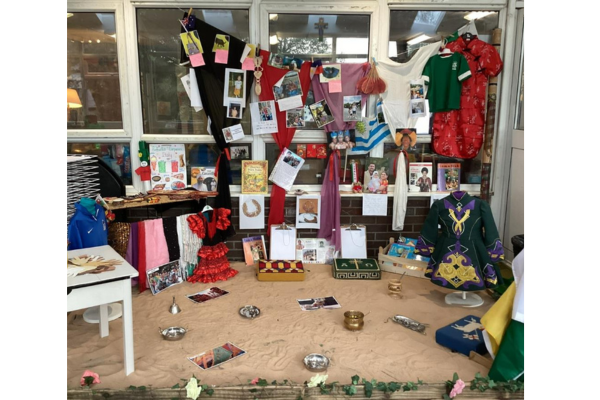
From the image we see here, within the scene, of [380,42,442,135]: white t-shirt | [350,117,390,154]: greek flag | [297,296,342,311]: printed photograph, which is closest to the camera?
[297,296,342,311]: printed photograph

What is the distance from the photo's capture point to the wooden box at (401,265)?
414 centimetres

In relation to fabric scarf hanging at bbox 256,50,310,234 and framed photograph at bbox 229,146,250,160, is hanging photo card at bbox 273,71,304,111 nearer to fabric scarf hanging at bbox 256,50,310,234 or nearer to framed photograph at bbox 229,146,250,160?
fabric scarf hanging at bbox 256,50,310,234

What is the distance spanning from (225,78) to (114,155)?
1.35 meters

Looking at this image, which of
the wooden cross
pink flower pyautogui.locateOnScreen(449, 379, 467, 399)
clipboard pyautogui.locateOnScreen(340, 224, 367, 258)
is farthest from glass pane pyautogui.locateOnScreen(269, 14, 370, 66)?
pink flower pyautogui.locateOnScreen(449, 379, 467, 399)

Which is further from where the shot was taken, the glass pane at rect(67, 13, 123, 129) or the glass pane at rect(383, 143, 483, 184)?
the glass pane at rect(383, 143, 483, 184)

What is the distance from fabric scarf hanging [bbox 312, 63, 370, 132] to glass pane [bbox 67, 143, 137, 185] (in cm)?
198

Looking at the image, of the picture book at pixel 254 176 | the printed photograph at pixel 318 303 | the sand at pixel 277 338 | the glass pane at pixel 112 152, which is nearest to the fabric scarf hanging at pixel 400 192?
the sand at pixel 277 338

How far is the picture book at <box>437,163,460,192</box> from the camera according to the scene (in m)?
4.45

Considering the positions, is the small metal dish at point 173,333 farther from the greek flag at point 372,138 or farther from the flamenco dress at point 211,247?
the greek flag at point 372,138

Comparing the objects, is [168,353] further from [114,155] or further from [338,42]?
[338,42]

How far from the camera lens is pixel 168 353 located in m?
2.76

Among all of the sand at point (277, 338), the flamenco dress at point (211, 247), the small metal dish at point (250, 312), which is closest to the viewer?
the sand at point (277, 338)

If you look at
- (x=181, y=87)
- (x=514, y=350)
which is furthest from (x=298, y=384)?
(x=181, y=87)

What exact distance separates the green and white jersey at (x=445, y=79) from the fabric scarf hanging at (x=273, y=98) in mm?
1187
